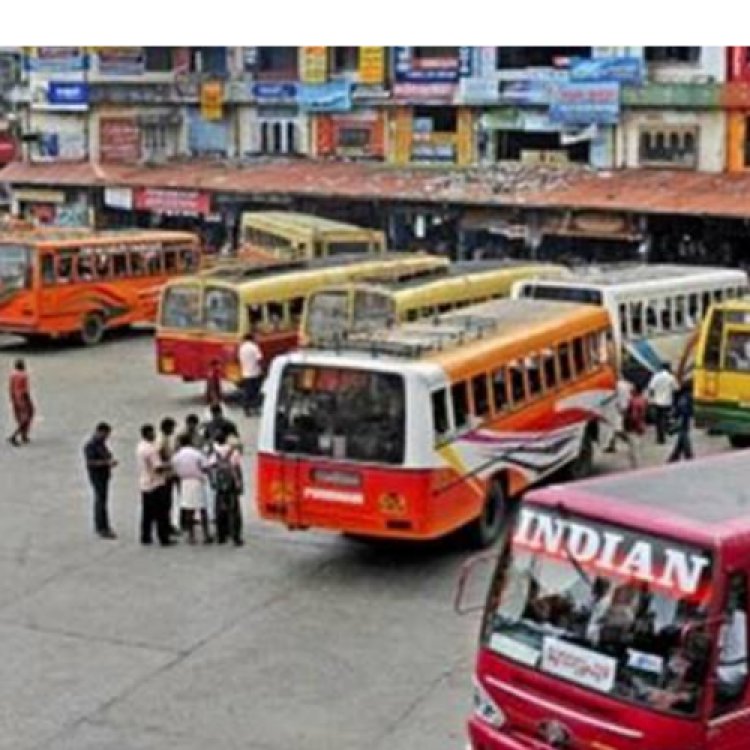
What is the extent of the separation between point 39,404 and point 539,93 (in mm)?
16281

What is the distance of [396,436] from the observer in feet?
39.9

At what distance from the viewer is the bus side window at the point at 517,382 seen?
14312mm

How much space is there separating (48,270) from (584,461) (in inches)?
504

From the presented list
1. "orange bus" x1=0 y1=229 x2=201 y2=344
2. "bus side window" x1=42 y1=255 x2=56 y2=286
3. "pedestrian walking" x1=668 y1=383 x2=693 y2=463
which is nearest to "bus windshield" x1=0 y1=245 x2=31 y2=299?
"orange bus" x1=0 y1=229 x2=201 y2=344

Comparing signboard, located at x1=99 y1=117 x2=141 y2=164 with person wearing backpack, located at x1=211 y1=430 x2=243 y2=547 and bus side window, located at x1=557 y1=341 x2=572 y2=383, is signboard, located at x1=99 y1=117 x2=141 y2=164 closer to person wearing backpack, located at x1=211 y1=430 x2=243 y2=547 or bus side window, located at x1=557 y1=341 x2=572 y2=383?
bus side window, located at x1=557 y1=341 x2=572 y2=383

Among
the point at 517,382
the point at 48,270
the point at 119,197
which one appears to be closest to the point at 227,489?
the point at 517,382

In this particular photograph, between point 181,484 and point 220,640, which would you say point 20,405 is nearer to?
point 181,484

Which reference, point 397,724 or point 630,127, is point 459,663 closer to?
point 397,724

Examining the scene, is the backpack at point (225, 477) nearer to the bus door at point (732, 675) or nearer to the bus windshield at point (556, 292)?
the bus door at point (732, 675)

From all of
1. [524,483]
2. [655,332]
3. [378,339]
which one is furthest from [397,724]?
[655,332]

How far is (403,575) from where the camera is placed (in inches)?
503

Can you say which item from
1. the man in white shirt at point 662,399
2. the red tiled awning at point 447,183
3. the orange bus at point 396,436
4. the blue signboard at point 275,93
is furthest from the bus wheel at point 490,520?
the blue signboard at point 275,93

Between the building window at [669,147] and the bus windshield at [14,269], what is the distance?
14147 mm

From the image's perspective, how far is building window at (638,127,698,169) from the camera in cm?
3203
